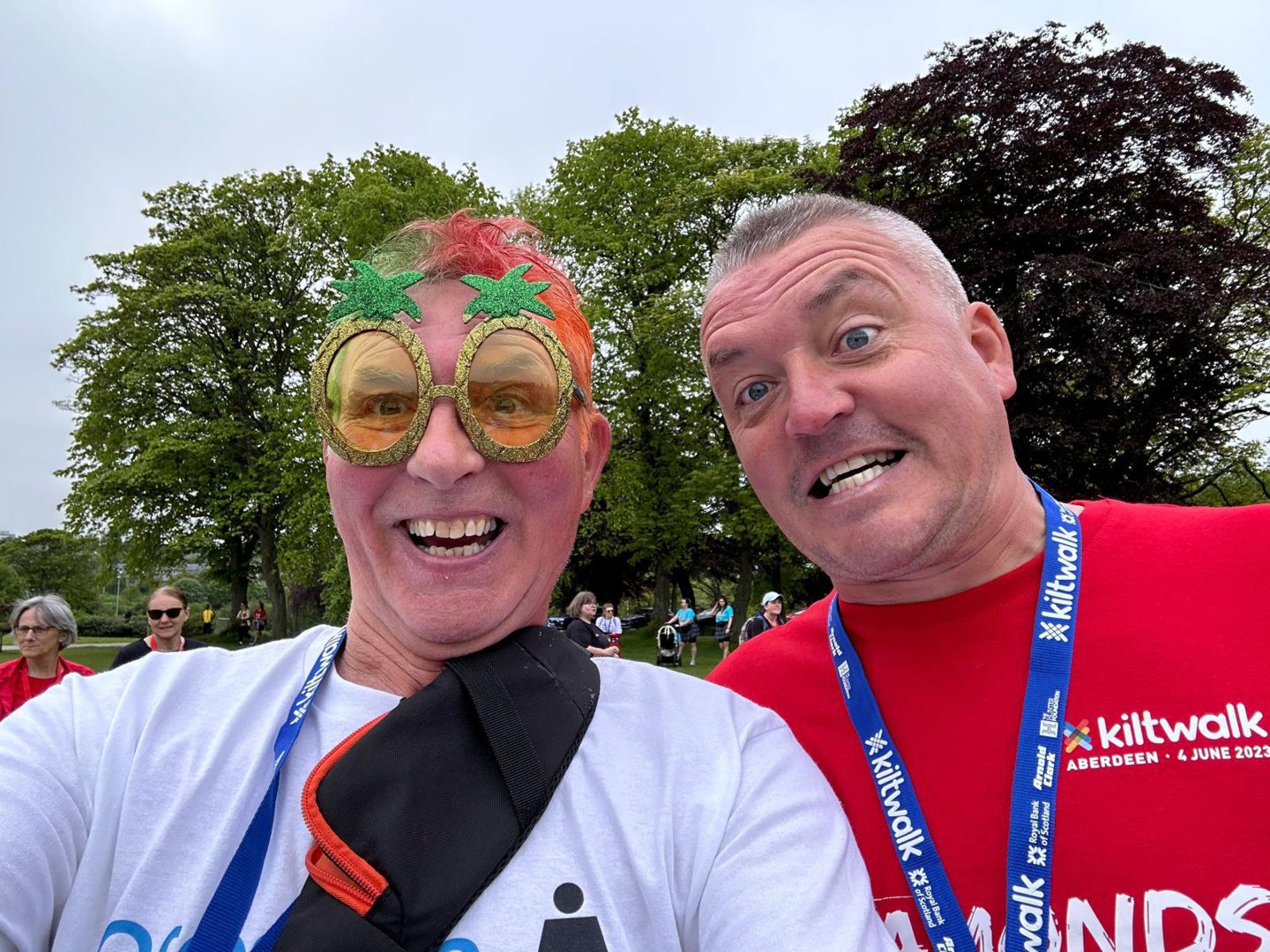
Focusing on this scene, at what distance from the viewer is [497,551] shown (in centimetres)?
201

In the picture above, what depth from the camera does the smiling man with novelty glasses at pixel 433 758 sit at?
1.49m

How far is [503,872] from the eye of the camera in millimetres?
1532

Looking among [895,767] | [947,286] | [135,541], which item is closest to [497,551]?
[895,767]

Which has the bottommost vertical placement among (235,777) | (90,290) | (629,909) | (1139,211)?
(629,909)

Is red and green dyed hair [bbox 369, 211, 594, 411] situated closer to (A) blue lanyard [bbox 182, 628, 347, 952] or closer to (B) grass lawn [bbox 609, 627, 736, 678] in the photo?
(A) blue lanyard [bbox 182, 628, 347, 952]

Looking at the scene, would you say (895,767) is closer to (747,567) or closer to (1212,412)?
(1212,412)

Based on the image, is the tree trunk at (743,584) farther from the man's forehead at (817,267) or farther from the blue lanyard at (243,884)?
the blue lanyard at (243,884)

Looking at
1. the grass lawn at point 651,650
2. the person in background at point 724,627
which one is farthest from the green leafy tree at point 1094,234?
the person in background at point 724,627

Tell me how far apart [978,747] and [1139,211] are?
1559cm

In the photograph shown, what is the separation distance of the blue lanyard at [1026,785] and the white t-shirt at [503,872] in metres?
0.23

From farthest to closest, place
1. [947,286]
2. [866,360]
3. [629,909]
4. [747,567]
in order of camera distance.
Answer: [747,567]
[947,286]
[866,360]
[629,909]

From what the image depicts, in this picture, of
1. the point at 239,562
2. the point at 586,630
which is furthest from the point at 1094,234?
the point at 239,562

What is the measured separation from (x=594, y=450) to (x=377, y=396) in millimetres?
657

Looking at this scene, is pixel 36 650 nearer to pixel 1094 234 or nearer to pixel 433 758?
pixel 433 758
